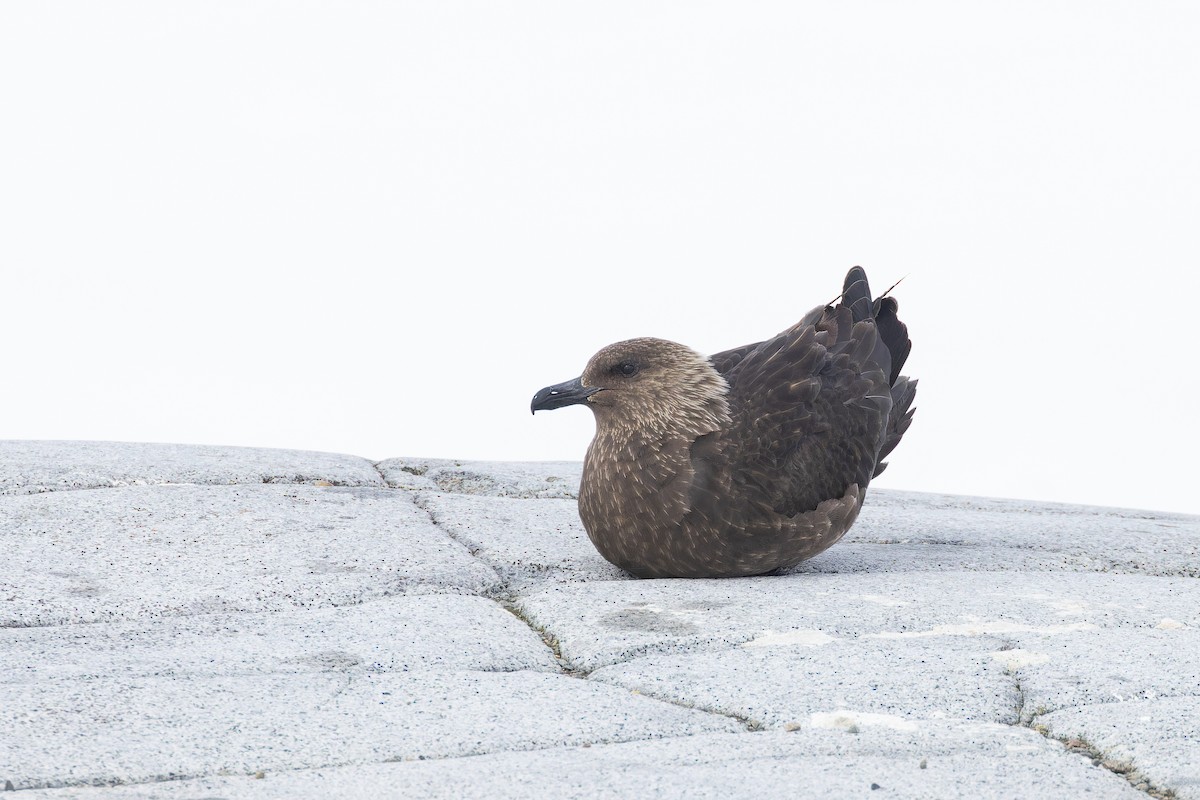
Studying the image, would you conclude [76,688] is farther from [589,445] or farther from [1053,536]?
[1053,536]

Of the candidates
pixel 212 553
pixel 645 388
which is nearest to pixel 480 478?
pixel 212 553

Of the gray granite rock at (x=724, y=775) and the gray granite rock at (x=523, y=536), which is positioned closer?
the gray granite rock at (x=724, y=775)

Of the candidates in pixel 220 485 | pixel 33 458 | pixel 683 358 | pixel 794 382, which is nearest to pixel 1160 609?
pixel 794 382

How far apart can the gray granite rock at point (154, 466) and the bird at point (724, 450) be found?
233 cm

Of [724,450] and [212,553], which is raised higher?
[724,450]

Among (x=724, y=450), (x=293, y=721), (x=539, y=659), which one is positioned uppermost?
(x=724, y=450)

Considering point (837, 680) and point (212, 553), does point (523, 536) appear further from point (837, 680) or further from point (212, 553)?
point (837, 680)

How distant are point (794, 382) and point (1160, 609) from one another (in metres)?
1.55

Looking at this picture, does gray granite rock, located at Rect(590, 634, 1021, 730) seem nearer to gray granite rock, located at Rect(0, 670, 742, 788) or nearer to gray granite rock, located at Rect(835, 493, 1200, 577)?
gray granite rock, located at Rect(0, 670, 742, 788)

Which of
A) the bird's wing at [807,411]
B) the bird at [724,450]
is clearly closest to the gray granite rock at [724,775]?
the bird at [724,450]

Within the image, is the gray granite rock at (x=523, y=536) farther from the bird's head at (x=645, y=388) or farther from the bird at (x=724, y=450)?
the bird's head at (x=645, y=388)

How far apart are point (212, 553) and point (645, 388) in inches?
75.0

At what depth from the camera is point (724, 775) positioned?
2992 millimetres

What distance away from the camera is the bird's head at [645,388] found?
16.7ft
